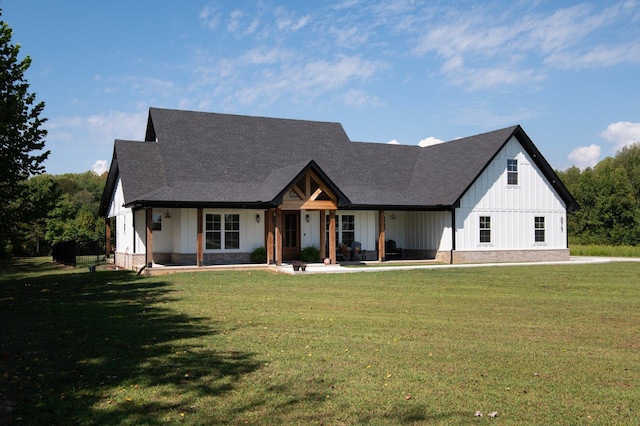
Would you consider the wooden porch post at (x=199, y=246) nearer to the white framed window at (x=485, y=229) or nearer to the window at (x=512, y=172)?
the white framed window at (x=485, y=229)

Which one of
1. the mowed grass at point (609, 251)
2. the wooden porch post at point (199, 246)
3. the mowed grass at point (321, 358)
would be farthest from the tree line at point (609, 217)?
the mowed grass at point (321, 358)

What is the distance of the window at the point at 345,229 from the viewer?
28.7 metres

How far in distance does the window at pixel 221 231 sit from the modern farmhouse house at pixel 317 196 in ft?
0.15

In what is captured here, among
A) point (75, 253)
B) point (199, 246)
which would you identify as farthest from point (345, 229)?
point (75, 253)

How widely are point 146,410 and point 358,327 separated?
5.21 m

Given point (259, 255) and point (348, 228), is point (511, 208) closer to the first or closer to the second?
point (348, 228)

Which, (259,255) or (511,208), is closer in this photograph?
(259,255)

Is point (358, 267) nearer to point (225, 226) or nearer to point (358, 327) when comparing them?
point (225, 226)

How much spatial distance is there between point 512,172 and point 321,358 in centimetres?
2438

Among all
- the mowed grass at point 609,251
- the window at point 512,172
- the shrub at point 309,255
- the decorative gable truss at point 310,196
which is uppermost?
the window at point 512,172

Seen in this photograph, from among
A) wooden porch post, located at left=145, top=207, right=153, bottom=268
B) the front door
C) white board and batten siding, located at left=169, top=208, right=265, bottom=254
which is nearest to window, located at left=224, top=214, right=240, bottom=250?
white board and batten siding, located at left=169, top=208, right=265, bottom=254

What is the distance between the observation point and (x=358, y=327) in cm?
1062

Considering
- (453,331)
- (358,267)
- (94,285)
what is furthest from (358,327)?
(358,267)

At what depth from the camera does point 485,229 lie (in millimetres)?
29328
